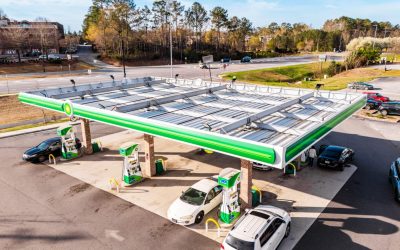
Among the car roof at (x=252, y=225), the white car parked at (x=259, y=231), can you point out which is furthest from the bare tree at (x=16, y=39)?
the white car parked at (x=259, y=231)

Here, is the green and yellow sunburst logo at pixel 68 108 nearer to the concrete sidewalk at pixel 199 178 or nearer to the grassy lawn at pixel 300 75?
the concrete sidewalk at pixel 199 178

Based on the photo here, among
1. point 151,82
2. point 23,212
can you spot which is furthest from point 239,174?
point 151,82

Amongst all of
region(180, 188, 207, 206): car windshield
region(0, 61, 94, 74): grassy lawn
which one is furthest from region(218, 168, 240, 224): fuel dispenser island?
region(0, 61, 94, 74): grassy lawn

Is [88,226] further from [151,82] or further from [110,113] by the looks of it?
[151,82]

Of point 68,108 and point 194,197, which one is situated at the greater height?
point 68,108

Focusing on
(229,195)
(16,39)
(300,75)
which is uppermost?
(16,39)

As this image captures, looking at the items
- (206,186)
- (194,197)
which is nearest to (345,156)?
(206,186)

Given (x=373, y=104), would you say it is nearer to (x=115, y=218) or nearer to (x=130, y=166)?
(x=130, y=166)

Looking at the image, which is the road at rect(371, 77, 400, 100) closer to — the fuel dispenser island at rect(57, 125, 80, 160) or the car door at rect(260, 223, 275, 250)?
the car door at rect(260, 223, 275, 250)
